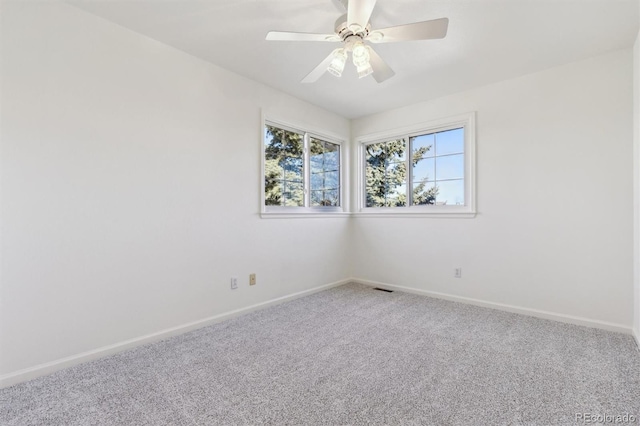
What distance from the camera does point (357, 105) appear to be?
12.4ft

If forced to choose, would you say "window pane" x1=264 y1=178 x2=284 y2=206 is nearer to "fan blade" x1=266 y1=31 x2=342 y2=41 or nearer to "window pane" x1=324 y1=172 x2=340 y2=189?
"window pane" x1=324 y1=172 x2=340 y2=189

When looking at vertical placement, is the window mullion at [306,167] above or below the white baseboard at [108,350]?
above

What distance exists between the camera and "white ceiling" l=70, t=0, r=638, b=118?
6.43 feet

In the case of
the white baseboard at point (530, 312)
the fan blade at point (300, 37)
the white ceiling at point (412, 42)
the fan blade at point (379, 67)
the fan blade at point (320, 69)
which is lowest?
the white baseboard at point (530, 312)

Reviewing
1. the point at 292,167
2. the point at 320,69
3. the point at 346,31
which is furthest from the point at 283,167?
the point at 346,31

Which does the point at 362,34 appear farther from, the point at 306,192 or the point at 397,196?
the point at 397,196

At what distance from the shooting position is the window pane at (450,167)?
3441mm

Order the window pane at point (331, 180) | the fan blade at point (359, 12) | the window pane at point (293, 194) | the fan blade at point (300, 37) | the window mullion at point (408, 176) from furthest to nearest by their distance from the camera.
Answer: the window pane at point (331, 180) < the window mullion at point (408, 176) < the window pane at point (293, 194) < the fan blade at point (300, 37) < the fan blade at point (359, 12)

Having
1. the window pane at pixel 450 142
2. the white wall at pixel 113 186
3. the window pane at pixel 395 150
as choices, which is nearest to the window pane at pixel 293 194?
the white wall at pixel 113 186

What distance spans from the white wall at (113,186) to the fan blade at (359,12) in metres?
1.57

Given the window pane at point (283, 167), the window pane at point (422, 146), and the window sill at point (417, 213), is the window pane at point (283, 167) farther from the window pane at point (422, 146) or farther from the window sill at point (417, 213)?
the window pane at point (422, 146)

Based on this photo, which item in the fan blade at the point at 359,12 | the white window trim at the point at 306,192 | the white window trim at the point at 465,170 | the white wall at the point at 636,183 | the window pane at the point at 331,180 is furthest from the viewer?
the window pane at the point at 331,180

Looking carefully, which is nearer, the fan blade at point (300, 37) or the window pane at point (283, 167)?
the fan blade at point (300, 37)

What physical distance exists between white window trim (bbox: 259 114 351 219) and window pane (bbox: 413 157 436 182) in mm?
943
